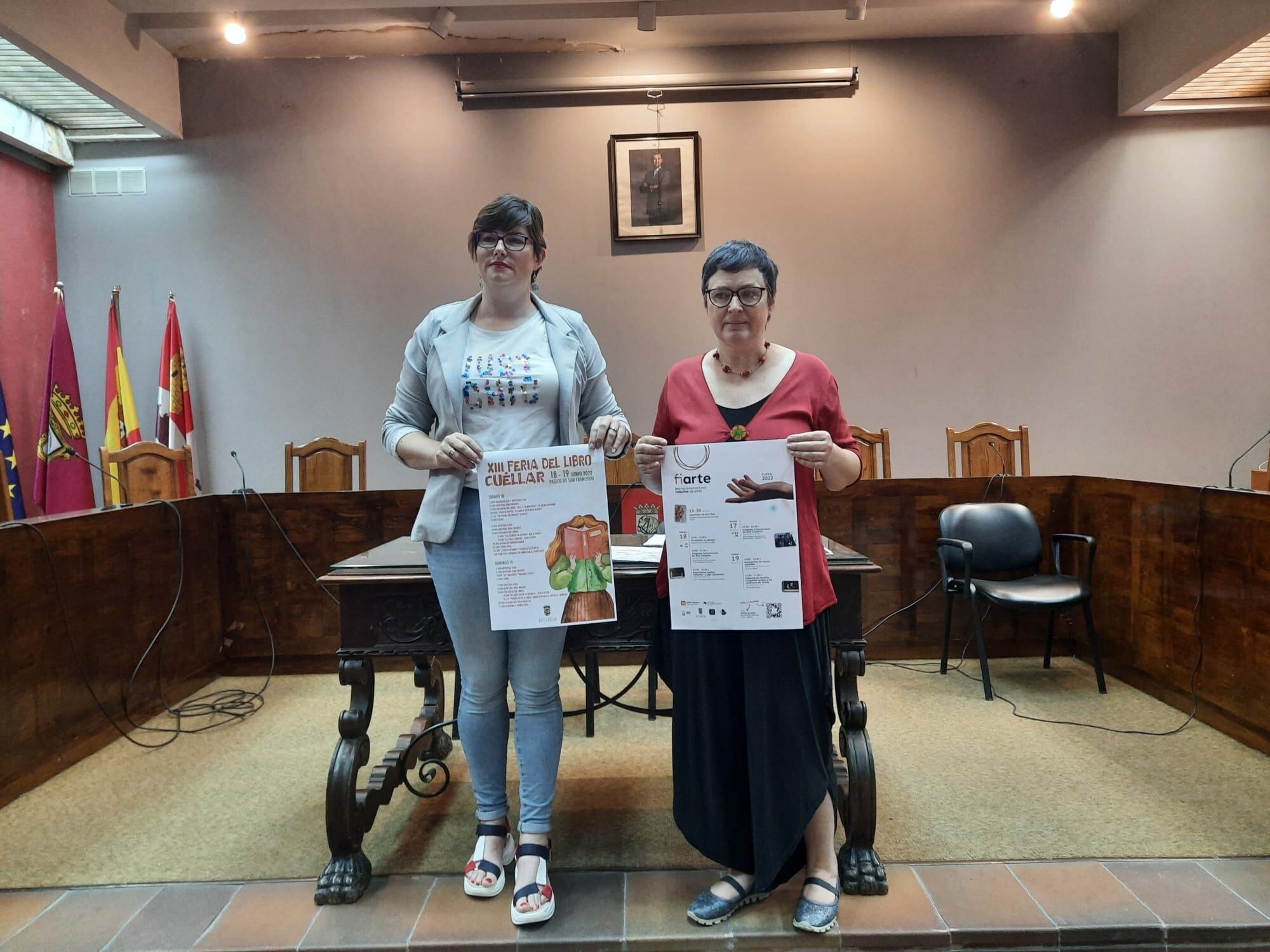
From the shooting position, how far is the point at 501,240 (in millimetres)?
1514

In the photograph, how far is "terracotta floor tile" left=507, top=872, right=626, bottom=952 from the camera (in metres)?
1.51

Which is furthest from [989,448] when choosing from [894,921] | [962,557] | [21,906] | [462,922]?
[21,906]

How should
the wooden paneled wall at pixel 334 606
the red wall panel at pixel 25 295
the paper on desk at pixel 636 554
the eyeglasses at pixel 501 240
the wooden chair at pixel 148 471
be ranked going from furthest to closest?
the red wall panel at pixel 25 295 → the wooden chair at pixel 148 471 → the wooden paneled wall at pixel 334 606 → the paper on desk at pixel 636 554 → the eyeglasses at pixel 501 240

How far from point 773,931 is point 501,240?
4.97ft

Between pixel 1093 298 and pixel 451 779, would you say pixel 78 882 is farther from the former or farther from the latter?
pixel 1093 298

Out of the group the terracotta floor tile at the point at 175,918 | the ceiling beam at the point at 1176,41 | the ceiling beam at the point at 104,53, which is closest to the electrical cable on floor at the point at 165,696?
the terracotta floor tile at the point at 175,918

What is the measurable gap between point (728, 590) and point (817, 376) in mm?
461

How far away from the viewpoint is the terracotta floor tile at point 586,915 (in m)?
1.51

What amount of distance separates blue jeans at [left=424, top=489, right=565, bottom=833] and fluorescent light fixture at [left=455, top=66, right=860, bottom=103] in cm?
389

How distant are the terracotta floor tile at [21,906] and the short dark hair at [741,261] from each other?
203 centimetres

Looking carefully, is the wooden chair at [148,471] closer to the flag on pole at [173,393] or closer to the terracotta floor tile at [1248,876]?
the flag on pole at [173,393]

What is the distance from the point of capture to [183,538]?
305cm

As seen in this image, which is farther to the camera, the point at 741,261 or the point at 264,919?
the point at 264,919

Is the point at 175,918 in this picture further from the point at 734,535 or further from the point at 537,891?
the point at 734,535
